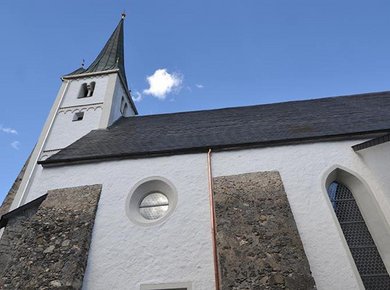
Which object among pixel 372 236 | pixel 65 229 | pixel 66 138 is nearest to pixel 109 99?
pixel 66 138

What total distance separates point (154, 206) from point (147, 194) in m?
0.38

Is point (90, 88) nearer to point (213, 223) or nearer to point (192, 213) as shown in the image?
point (192, 213)

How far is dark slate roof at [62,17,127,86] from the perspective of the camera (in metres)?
14.4

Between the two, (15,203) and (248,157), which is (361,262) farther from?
(15,203)

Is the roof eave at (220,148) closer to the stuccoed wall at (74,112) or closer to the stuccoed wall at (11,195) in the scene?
the stuccoed wall at (11,195)

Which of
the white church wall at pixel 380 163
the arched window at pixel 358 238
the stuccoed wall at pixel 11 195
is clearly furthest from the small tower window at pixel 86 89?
the white church wall at pixel 380 163

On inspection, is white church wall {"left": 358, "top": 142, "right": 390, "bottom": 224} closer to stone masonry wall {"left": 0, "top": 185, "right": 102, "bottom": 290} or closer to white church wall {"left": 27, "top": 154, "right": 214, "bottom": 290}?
white church wall {"left": 27, "top": 154, "right": 214, "bottom": 290}

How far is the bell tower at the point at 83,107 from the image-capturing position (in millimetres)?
10195

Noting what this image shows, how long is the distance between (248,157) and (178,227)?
230 cm

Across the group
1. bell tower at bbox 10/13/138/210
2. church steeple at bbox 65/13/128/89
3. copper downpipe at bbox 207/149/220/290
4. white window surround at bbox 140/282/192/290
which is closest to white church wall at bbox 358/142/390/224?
copper downpipe at bbox 207/149/220/290

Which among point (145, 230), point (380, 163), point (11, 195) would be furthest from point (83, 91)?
point (380, 163)

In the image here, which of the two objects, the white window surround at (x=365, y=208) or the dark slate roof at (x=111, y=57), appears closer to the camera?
the white window surround at (x=365, y=208)

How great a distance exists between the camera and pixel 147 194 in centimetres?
683

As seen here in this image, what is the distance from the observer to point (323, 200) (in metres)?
5.79
